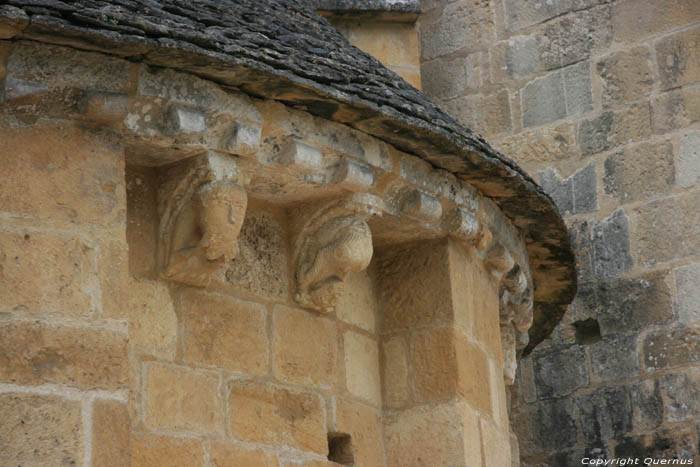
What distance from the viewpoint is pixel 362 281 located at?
5.02 m

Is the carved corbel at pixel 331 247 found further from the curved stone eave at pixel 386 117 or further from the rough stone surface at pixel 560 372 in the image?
the rough stone surface at pixel 560 372

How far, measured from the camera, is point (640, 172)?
728 cm

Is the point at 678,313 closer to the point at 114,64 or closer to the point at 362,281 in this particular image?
the point at 362,281

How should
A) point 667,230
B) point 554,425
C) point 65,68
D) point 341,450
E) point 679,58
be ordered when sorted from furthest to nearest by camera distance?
1. point 554,425
2. point 679,58
3. point 667,230
4. point 341,450
5. point 65,68

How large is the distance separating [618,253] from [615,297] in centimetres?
25

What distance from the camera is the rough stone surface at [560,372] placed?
24.1 feet

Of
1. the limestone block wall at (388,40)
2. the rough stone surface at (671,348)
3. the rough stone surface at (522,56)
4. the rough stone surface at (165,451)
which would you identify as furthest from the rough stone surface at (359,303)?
the rough stone surface at (522,56)

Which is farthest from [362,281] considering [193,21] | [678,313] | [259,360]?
[678,313]

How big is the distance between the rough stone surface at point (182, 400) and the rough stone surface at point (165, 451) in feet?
0.14

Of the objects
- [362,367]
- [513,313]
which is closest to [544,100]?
[513,313]

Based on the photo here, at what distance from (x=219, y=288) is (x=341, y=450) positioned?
0.79 meters

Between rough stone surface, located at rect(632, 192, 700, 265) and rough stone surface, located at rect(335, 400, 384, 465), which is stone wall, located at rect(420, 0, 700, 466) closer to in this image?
rough stone surface, located at rect(632, 192, 700, 265)

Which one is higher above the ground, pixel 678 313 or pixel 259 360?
pixel 678 313

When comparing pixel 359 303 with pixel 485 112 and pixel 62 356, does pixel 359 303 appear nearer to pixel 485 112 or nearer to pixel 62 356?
pixel 62 356
